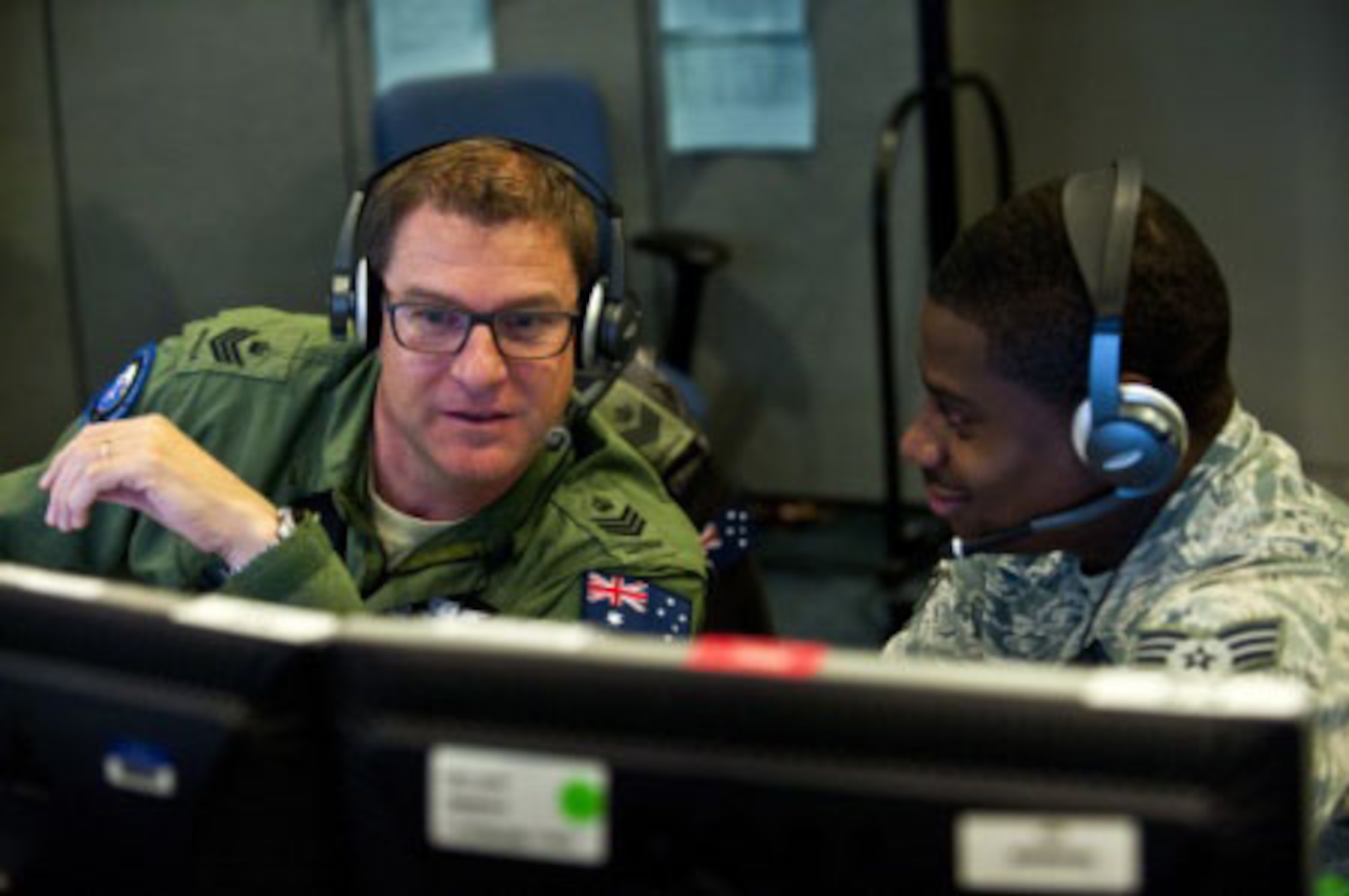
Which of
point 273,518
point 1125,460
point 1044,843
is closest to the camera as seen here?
point 1044,843

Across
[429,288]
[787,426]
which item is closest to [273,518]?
[429,288]

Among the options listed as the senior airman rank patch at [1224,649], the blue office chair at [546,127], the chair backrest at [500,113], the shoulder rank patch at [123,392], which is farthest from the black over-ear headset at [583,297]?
the chair backrest at [500,113]

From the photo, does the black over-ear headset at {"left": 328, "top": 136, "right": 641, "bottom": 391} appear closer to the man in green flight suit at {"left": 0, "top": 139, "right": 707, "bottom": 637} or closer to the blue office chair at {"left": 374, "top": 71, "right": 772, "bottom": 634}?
the man in green flight suit at {"left": 0, "top": 139, "right": 707, "bottom": 637}

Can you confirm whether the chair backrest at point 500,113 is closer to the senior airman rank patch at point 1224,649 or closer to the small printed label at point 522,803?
the senior airman rank patch at point 1224,649

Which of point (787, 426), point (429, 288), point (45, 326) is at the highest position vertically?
point (429, 288)

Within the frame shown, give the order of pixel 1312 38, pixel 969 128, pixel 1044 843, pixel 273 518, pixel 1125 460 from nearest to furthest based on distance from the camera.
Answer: pixel 1044 843 < pixel 1125 460 < pixel 273 518 < pixel 1312 38 < pixel 969 128

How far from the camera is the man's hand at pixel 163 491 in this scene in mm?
1403

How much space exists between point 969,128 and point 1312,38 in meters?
0.71

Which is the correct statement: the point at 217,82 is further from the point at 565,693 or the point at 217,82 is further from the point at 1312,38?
the point at 565,693

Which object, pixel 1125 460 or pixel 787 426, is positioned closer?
pixel 1125 460

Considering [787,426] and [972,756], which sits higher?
[972,756]

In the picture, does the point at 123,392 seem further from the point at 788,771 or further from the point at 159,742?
the point at 788,771

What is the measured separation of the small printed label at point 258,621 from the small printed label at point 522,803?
77mm

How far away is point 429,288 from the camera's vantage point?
4.89 ft
